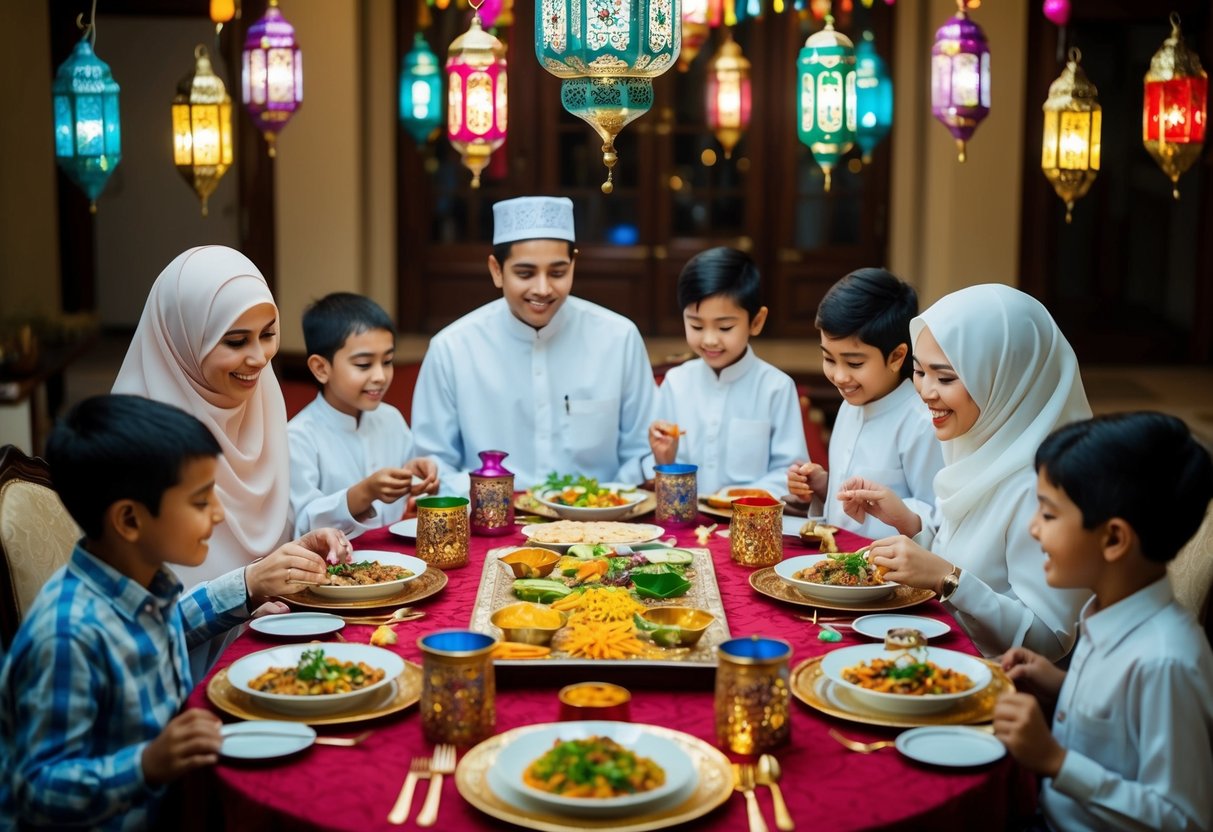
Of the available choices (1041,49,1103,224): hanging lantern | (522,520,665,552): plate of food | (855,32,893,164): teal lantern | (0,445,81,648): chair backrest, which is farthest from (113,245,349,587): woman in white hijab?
(1041,49,1103,224): hanging lantern

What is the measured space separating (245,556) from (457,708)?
1254 millimetres

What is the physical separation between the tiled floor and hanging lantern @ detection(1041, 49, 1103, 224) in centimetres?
255

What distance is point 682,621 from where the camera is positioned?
7.70ft

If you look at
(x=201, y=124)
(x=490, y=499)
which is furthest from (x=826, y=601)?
(x=201, y=124)

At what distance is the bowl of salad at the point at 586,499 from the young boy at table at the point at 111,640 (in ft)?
4.24

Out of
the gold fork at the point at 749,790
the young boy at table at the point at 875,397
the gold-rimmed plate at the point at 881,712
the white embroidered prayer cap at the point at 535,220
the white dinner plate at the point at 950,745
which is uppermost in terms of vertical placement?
the white embroidered prayer cap at the point at 535,220

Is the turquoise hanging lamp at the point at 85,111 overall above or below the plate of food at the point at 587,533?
above

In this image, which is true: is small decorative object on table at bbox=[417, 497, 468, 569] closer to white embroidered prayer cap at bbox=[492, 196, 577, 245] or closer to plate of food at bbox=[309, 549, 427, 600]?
plate of food at bbox=[309, 549, 427, 600]

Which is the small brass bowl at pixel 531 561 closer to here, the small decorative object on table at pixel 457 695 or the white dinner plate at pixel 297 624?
the white dinner plate at pixel 297 624

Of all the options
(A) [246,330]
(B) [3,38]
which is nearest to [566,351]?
(A) [246,330]

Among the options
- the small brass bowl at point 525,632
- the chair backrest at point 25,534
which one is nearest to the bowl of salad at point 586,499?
the small brass bowl at point 525,632

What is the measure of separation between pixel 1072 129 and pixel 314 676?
385cm

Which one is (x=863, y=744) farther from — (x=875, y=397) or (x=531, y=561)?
(x=875, y=397)

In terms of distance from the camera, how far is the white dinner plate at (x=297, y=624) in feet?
7.95
